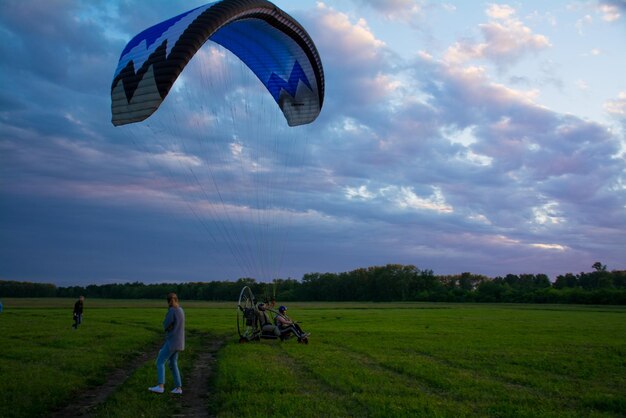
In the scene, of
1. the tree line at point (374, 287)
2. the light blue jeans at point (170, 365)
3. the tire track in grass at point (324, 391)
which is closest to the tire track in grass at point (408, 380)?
the tire track in grass at point (324, 391)

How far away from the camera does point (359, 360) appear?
14.1m

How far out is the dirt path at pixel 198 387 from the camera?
8.54 meters

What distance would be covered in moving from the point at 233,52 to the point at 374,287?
12074cm

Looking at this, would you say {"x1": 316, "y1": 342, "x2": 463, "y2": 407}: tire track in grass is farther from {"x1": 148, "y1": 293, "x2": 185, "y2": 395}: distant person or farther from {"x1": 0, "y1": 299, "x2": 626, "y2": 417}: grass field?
{"x1": 148, "y1": 293, "x2": 185, "y2": 395}: distant person

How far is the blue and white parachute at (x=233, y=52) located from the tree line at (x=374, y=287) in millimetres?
85841

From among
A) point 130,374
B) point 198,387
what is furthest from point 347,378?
point 130,374

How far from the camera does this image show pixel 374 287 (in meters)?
134

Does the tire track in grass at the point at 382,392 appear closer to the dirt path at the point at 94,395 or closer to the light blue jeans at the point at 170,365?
the light blue jeans at the point at 170,365

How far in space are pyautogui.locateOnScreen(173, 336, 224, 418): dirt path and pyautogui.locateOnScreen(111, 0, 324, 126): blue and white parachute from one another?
5646 millimetres

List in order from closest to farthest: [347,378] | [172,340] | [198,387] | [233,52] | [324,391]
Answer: [324,391]
[172,340]
[198,387]
[347,378]
[233,52]

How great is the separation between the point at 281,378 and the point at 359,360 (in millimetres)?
3662

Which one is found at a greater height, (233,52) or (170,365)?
(233,52)

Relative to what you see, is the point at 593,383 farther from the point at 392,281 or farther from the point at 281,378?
the point at 392,281

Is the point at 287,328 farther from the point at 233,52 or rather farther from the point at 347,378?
the point at 233,52
